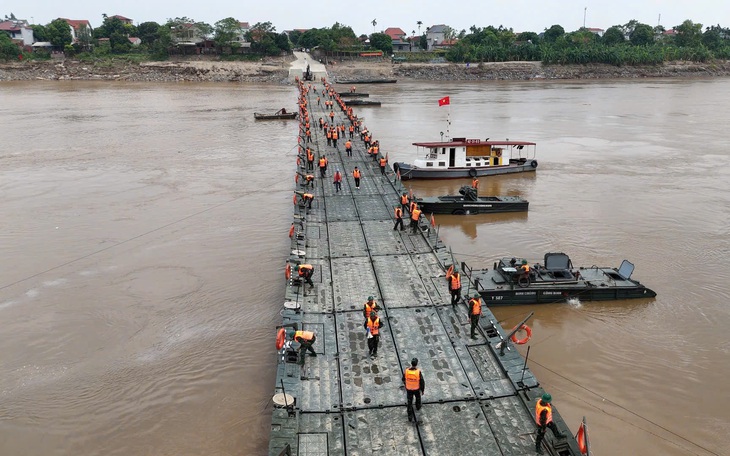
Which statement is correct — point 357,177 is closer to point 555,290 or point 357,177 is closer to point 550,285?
point 550,285

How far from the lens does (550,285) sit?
1700 centimetres

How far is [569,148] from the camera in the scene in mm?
41250

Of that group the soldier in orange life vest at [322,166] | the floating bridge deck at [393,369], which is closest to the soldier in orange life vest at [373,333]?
the floating bridge deck at [393,369]

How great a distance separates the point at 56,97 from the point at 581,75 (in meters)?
90.7

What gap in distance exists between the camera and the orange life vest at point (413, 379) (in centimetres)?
992

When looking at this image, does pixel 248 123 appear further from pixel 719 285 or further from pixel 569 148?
pixel 719 285

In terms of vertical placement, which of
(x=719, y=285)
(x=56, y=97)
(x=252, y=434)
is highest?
(x=56, y=97)

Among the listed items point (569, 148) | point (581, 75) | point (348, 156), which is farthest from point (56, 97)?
point (581, 75)

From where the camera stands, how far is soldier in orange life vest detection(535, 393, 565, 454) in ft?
30.2

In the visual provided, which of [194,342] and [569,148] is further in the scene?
[569,148]

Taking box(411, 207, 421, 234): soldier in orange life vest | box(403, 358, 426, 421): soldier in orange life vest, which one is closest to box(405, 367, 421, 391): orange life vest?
box(403, 358, 426, 421): soldier in orange life vest

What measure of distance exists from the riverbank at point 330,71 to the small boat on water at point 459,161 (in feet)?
223

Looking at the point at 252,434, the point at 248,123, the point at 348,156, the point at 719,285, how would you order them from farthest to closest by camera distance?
the point at 248,123 < the point at 348,156 < the point at 719,285 < the point at 252,434

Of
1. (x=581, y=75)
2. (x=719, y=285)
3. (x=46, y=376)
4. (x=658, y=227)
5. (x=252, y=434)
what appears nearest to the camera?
(x=252, y=434)
